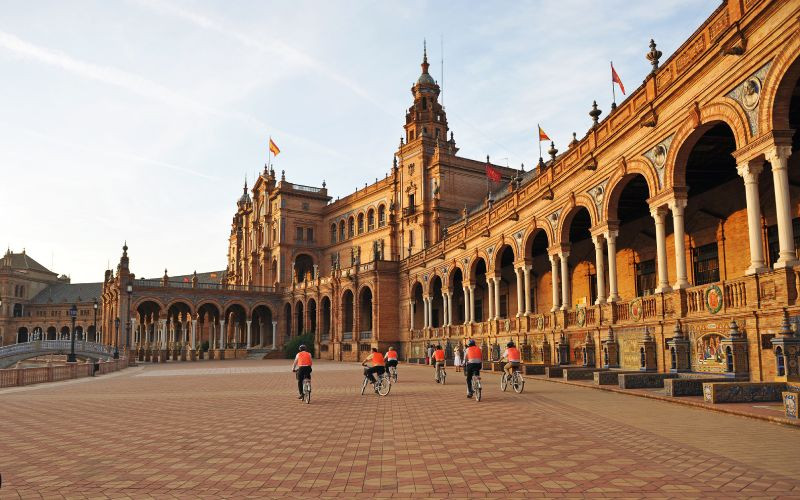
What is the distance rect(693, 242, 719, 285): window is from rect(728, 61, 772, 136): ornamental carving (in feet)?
28.9

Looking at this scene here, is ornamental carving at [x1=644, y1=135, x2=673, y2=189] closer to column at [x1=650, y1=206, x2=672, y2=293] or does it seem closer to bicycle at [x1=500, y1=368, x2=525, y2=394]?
column at [x1=650, y1=206, x2=672, y2=293]

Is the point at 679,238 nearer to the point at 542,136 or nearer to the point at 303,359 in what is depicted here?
the point at 303,359

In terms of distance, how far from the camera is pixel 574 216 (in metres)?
26.1

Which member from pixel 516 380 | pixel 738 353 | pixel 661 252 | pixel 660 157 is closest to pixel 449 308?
pixel 661 252

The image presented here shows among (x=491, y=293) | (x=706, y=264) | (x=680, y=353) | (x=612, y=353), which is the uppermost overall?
(x=706, y=264)

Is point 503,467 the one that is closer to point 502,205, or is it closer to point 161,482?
point 161,482

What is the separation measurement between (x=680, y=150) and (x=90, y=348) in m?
51.4

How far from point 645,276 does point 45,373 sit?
2669 centimetres

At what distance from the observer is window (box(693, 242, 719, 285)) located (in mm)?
21688

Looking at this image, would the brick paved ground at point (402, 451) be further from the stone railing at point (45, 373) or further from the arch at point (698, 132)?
the stone railing at point (45, 373)

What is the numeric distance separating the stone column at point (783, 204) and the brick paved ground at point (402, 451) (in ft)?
13.0

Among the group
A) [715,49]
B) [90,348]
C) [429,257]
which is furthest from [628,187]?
[90,348]

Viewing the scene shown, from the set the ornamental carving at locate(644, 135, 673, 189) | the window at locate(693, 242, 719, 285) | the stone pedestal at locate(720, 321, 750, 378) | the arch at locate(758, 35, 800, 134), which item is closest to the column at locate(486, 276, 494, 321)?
the window at locate(693, 242, 719, 285)

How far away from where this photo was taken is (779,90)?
509 inches
